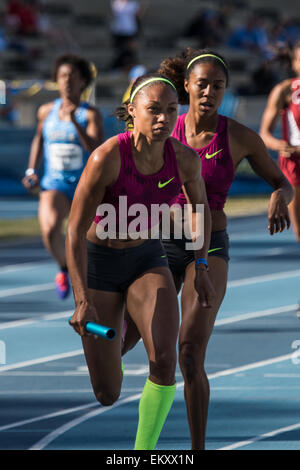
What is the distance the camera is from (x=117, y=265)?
558 centimetres

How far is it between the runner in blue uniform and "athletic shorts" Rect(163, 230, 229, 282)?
4185 mm

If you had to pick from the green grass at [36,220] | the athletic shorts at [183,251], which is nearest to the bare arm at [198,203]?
the athletic shorts at [183,251]

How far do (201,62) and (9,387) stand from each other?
287 centimetres

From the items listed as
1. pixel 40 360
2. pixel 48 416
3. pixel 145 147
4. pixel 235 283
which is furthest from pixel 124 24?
pixel 145 147

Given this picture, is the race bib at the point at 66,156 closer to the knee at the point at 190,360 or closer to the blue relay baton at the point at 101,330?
the knee at the point at 190,360

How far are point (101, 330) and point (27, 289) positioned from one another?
718cm

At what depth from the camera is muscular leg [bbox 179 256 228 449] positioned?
534 cm

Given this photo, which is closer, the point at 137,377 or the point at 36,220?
the point at 137,377

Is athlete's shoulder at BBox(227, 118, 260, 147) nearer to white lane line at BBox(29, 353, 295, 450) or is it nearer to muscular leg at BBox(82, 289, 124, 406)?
muscular leg at BBox(82, 289, 124, 406)

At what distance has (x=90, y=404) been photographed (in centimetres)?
688

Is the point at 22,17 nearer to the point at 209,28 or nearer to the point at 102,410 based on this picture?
the point at 209,28

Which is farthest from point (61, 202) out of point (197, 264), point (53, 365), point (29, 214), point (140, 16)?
point (140, 16)

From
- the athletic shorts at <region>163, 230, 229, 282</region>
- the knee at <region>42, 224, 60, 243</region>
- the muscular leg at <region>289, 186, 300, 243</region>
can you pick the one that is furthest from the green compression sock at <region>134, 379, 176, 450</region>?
the knee at <region>42, 224, 60, 243</region>

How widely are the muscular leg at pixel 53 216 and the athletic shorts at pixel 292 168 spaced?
7.23 feet
